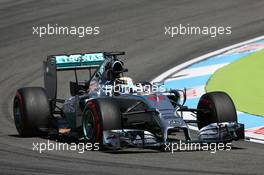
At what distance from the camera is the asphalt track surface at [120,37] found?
56.9 ft

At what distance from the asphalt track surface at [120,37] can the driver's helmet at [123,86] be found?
1.23 m

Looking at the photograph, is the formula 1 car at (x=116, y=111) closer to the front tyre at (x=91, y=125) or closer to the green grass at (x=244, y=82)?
the front tyre at (x=91, y=125)

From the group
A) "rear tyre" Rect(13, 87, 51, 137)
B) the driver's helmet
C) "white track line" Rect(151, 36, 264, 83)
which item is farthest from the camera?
"white track line" Rect(151, 36, 264, 83)

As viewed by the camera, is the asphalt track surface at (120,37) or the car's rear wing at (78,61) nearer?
the car's rear wing at (78,61)

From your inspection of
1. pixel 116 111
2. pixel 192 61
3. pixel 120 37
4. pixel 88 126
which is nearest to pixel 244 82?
pixel 192 61

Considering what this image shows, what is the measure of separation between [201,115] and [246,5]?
13526 millimetres

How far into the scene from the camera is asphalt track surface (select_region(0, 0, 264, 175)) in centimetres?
1734

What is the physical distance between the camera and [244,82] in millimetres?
20359

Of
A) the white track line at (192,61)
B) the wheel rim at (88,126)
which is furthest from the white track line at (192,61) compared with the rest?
the wheel rim at (88,126)

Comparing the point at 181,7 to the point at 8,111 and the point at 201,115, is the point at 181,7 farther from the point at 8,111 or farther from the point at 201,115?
the point at 201,115

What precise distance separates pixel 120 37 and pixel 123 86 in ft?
35.1

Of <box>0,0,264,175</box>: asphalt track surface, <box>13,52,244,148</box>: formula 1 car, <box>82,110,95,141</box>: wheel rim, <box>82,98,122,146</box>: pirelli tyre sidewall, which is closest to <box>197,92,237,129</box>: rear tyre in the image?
<box>13,52,244,148</box>: formula 1 car

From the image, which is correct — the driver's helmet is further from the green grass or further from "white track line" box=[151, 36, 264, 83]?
"white track line" box=[151, 36, 264, 83]

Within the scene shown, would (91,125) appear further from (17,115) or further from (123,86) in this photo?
(17,115)
